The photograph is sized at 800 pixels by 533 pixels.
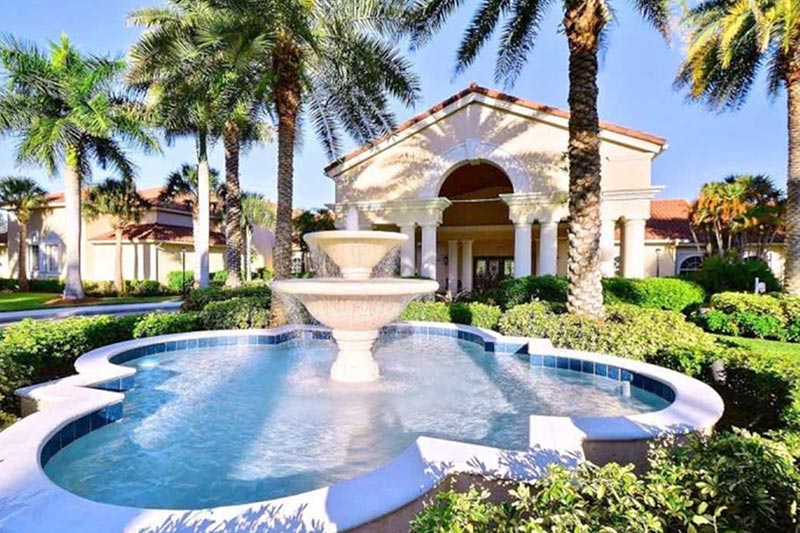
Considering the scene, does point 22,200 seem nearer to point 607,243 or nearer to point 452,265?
point 452,265

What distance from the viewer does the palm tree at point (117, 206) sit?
27.9m

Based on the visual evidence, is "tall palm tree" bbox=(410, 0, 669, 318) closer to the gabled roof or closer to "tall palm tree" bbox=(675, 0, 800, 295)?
"tall palm tree" bbox=(675, 0, 800, 295)

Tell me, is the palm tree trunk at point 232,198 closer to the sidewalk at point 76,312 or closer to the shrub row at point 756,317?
the sidewalk at point 76,312

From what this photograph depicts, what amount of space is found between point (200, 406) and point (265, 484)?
99.8 inches

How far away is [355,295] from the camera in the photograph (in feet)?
21.4

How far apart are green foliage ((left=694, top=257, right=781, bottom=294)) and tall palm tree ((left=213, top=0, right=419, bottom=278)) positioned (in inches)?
573

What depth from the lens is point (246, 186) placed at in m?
33.3

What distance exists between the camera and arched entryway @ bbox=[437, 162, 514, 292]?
26.8 metres

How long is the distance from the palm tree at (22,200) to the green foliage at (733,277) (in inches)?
1573

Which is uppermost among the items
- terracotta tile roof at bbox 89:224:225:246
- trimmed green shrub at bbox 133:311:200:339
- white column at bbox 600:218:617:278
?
terracotta tile roof at bbox 89:224:225:246

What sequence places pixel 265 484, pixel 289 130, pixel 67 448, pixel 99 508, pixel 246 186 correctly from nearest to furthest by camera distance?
pixel 99 508 < pixel 265 484 < pixel 67 448 < pixel 289 130 < pixel 246 186

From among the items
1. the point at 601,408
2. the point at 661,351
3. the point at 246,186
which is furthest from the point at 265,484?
the point at 246,186

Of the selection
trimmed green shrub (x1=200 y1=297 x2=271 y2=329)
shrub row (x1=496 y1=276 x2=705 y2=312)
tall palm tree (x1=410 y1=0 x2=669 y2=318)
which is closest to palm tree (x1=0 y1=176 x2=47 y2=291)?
trimmed green shrub (x1=200 y1=297 x2=271 y2=329)

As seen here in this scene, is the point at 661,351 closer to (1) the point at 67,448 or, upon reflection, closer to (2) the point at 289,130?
(1) the point at 67,448
